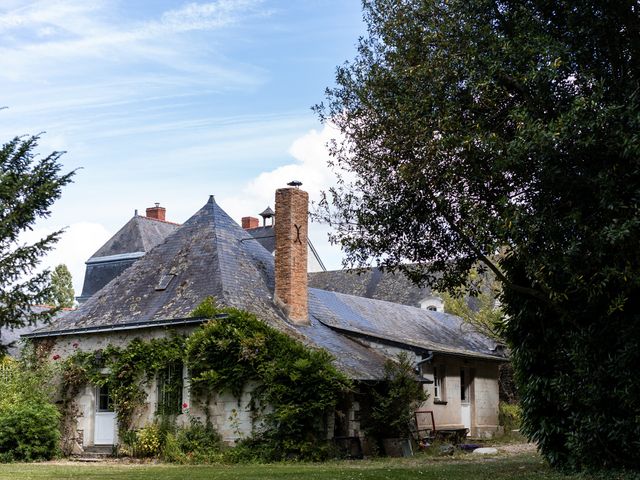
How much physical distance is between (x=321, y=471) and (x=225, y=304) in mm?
5936

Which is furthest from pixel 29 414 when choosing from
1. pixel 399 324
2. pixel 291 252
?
pixel 399 324

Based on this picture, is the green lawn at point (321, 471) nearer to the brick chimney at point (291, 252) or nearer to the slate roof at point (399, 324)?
the brick chimney at point (291, 252)

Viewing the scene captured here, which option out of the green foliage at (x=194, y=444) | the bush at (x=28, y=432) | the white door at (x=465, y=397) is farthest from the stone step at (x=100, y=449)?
the white door at (x=465, y=397)

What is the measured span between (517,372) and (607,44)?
6.10 metres

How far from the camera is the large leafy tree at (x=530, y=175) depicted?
11.3 meters

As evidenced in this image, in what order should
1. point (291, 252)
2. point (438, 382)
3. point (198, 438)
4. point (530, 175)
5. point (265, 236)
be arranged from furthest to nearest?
point (265, 236), point (438, 382), point (291, 252), point (198, 438), point (530, 175)

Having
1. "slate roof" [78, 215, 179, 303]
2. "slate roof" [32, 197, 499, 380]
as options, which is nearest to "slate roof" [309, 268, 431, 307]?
"slate roof" [78, 215, 179, 303]

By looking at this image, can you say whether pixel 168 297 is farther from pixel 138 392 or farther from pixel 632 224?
pixel 632 224

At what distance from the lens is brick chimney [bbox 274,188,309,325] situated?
21219 mm

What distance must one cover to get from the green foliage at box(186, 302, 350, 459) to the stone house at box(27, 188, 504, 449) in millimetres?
524

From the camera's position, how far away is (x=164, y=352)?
19.6m

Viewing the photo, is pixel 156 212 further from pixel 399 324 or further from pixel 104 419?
pixel 104 419

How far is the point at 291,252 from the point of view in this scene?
21.2 metres

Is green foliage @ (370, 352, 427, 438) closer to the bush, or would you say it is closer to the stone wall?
the stone wall
